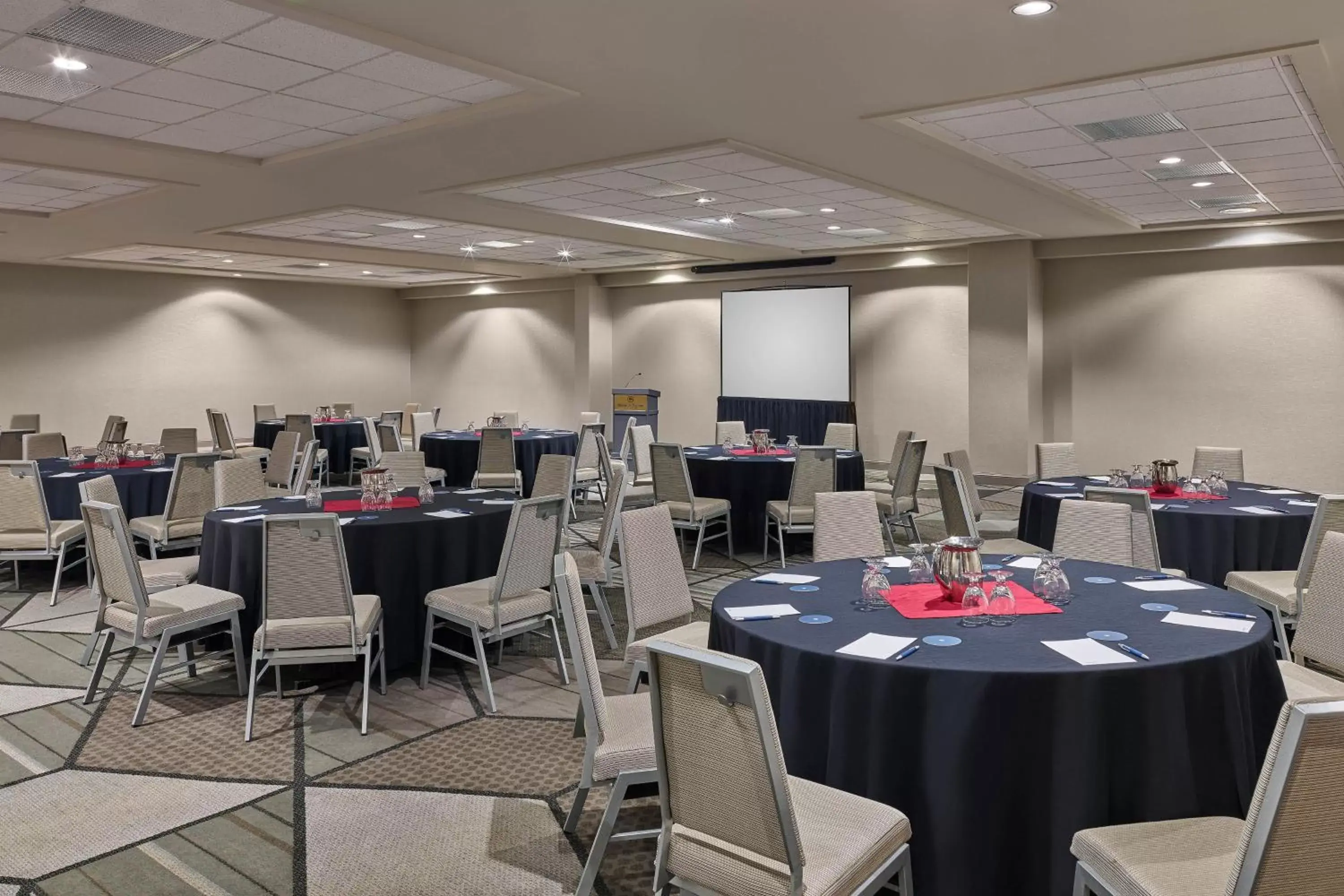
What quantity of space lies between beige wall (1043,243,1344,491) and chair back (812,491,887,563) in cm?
878

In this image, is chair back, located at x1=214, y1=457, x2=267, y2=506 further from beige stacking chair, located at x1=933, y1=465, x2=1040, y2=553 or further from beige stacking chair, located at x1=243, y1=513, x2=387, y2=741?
beige stacking chair, located at x1=933, y1=465, x2=1040, y2=553

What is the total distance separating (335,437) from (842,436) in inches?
287

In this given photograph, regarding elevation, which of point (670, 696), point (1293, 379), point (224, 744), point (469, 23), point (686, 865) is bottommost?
point (224, 744)

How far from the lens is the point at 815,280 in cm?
1519

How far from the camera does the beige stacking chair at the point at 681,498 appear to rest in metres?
7.93

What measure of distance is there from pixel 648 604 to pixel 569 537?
16.0 feet

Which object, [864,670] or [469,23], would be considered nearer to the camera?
[864,670]

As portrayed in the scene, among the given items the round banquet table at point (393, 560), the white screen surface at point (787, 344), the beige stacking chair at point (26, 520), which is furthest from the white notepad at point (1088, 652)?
the white screen surface at point (787, 344)

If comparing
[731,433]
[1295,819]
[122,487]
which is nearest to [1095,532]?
[1295,819]

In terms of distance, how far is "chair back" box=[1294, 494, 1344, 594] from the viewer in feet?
15.1

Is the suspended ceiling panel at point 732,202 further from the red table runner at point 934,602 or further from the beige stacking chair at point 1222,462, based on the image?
the red table runner at point 934,602

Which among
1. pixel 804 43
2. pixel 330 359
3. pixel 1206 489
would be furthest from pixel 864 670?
pixel 330 359

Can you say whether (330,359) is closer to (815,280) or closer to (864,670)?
(815,280)

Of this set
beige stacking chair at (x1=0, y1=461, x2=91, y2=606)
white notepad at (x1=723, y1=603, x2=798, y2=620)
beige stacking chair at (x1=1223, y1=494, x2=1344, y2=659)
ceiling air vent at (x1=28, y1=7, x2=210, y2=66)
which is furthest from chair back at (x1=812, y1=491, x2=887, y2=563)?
beige stacking chair at (x1=0, y1=461, x2=91, y2=606)
